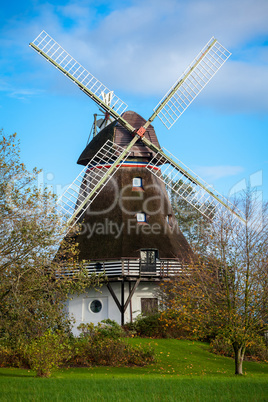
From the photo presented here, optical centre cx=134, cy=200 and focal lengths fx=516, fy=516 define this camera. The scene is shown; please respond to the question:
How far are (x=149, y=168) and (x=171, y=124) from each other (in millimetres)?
2920

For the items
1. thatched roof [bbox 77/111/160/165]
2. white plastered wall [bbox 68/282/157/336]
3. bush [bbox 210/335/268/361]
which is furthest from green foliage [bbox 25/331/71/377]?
thatched roof [bbox 77/111/160/165]

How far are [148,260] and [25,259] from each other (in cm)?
1338

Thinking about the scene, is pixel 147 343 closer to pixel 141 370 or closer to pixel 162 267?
pixel 141 370

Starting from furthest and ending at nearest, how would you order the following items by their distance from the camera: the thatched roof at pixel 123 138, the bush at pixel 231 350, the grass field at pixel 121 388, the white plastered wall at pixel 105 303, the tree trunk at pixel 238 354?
the thatched roof at pixel 123 138, the white plastered wall at pixel 105 303, the bush at pixel 231 350, the tree trunk at pixel 238 354, the grass field at pixel 121 388

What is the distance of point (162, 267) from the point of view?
28000 mm

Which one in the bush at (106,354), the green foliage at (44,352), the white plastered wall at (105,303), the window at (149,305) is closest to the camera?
the green foliage at (44,352)

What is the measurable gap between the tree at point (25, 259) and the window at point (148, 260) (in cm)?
1176

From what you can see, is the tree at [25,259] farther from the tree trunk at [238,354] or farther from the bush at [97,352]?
the tree trunk at [238,354]

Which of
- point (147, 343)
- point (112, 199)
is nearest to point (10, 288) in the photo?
point (147, 343)

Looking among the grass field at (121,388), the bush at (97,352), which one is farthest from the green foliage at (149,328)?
the grass field at (121,388)

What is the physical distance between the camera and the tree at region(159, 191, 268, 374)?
715 inches

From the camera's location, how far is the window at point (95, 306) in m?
28.3

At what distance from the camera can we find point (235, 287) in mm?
18734

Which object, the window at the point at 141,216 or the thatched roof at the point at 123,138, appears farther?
the thatched roof at the point at 123,138
